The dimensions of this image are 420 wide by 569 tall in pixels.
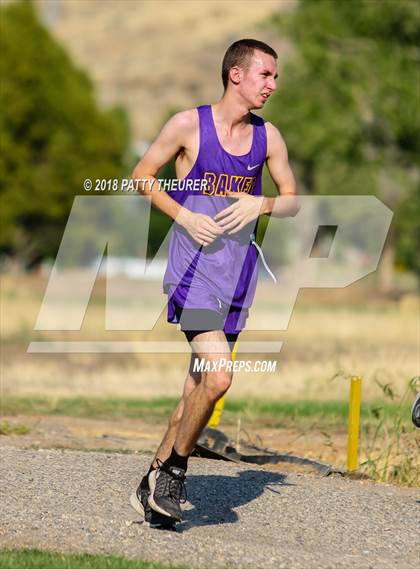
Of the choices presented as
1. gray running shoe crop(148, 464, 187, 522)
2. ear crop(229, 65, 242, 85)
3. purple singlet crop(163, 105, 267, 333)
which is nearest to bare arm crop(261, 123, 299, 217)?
purple singlet crop(163, 105, 267, 333)

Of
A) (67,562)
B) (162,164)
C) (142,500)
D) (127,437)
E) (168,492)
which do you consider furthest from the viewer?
(127,437)

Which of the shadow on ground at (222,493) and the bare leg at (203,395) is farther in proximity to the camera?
the shadow on ground at (222,493)

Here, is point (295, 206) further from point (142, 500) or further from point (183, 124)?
point (142, 500)

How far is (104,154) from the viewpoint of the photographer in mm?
61594

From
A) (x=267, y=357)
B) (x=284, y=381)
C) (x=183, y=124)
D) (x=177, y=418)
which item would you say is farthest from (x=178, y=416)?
(x=267, y=357)

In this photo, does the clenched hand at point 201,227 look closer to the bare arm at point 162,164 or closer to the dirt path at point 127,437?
the bare arm at point 162,164

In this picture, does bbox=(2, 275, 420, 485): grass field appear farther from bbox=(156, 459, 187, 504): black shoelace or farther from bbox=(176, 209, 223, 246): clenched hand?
bbox=(176, 209, 223, 246): clenched hand

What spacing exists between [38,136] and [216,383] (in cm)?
4914

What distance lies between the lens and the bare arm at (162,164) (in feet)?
22.6

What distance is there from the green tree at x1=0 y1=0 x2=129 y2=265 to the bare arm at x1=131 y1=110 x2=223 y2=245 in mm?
45183

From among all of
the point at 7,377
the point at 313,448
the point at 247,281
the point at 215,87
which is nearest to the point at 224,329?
the point at 247,281

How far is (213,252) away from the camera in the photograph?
705 cm

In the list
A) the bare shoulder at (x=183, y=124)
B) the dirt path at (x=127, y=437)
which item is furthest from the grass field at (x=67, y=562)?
the dirt path at (x=127, y=437)

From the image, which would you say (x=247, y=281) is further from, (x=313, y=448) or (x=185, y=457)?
(x=313, y=448)
